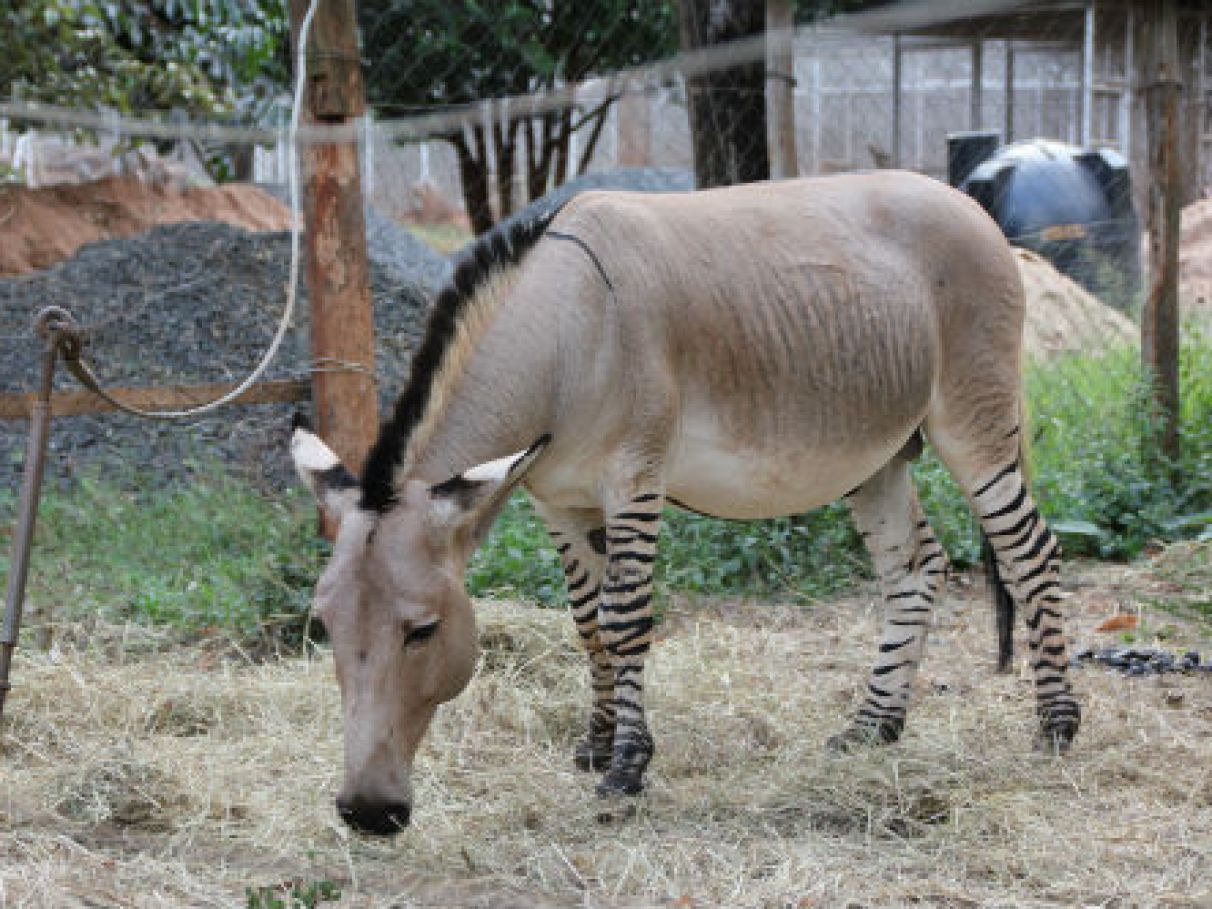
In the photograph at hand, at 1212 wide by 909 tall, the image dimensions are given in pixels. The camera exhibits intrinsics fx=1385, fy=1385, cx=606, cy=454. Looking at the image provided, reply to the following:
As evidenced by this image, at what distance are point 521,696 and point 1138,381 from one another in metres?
4.69

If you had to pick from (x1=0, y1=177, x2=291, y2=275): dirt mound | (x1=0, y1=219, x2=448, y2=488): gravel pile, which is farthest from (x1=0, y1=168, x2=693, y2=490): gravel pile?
(x1=0, y1=177, x2=291, y2=275): dirt mound

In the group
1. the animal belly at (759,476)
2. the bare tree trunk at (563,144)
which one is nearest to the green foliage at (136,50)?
the bare tree trunk at (563,144)

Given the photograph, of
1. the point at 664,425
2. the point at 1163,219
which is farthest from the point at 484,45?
the point at 664,425

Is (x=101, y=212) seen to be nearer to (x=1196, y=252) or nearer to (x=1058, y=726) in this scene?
(x=1058, y=726)

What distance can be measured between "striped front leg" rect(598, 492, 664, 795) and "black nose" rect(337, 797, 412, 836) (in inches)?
36.8

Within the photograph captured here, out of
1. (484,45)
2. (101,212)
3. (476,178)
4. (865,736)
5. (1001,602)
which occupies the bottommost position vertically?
(865,736)

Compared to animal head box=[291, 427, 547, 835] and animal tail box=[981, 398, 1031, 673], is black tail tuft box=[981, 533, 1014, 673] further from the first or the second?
animal head box=[291, 427, 547, 835]

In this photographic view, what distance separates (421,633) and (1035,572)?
256cm

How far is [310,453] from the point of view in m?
4.14

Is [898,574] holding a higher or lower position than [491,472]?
lower

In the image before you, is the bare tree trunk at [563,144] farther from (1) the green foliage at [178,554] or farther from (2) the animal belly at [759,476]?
(2) the animal belly at [759,476]

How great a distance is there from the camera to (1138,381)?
8.23 meters

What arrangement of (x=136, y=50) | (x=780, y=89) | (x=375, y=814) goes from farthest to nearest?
(x=136, y=50), (x=780, y=89), (x=375, y=814)

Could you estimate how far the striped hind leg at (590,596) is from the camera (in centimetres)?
Result: 487
